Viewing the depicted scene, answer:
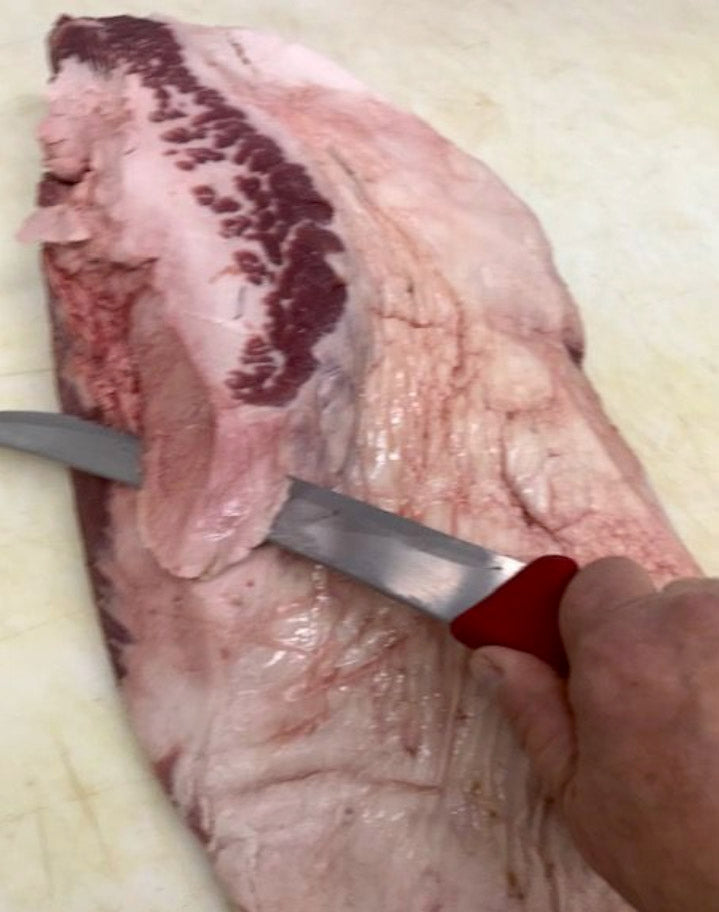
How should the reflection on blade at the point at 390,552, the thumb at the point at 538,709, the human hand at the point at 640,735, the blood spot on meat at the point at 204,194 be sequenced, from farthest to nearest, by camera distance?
the blood spot on meat at the point at 204,194, the reflection on blade at the point at 390,552, the thumb at the point at 538,709, the human hand at the point at 640,735

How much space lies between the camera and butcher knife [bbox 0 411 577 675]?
120 centimetres

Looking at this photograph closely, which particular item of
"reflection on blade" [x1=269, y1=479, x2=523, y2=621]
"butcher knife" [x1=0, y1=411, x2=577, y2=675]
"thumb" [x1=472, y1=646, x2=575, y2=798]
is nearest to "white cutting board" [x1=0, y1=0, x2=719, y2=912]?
"butcher knife" [x1=0, y1=411, x2=577, y2=675]

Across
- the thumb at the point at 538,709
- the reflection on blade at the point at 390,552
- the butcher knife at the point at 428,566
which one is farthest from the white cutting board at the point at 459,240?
the thumb at the point at 538,709

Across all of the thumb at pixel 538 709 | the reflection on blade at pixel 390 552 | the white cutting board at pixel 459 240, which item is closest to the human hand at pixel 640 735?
the thumb at pixel 538 709

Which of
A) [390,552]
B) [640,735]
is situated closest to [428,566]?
[390,552]

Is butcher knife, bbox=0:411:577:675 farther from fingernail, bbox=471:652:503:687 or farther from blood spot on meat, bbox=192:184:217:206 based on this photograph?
blood spot on meat, bbox=192:184:217:206

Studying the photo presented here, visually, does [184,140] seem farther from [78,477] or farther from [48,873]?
[48,873]

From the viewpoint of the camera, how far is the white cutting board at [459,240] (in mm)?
1579

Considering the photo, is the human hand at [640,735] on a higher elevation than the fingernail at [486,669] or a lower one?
higher

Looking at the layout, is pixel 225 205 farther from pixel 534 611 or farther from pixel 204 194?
pixel 534 611

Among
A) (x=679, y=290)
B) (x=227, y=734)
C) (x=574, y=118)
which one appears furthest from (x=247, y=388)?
(x=574, y=118)

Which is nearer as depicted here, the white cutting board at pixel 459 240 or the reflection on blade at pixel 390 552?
the reflection on blade at pixel 390 552

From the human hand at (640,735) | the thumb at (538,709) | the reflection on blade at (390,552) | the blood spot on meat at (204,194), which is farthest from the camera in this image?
the blood spot on meat at (204,194)

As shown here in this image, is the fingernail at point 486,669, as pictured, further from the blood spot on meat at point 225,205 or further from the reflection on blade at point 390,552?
the blood spot on meat at point 225,205
